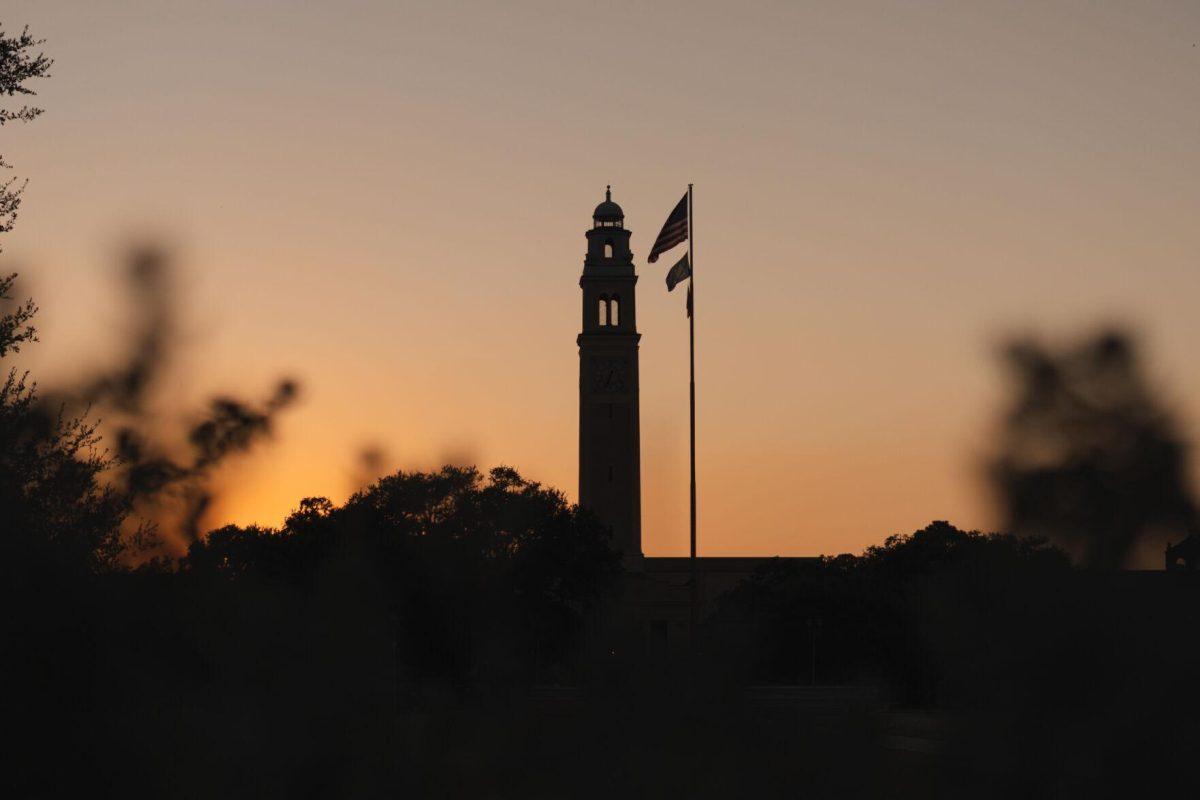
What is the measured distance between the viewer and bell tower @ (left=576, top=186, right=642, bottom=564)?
106 metres

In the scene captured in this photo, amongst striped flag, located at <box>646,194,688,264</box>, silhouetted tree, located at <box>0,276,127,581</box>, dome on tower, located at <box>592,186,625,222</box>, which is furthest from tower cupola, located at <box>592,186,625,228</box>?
silhouetted tree, located at <box>0,276,127,581</box>

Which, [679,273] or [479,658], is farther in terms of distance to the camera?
[679,273]

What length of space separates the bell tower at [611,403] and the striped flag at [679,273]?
182 feet

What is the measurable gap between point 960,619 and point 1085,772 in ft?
4.02

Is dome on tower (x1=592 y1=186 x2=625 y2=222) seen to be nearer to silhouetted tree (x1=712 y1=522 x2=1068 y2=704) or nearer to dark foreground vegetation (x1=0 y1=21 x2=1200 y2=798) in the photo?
silhouetted tree (x1=712 y1=522 x2=1068 y2=704)

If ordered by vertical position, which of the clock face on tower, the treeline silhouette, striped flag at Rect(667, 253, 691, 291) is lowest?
the treeline silhouette

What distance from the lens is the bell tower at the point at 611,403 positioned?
105812 mm

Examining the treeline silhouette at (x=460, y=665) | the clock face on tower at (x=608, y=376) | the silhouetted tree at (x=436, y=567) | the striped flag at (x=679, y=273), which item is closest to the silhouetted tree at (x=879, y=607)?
the treeline silhouette at (x=460, y=665)

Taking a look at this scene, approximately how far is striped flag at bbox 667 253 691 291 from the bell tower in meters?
55.4

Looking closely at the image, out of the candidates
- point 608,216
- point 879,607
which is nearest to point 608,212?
point 608,216

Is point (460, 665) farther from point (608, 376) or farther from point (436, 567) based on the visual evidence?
point (608, 376)

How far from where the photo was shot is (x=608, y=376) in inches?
4259

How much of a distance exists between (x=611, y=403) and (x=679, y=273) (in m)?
59.1

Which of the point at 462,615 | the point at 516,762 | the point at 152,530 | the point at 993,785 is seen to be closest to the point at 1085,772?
the point at 993,785
